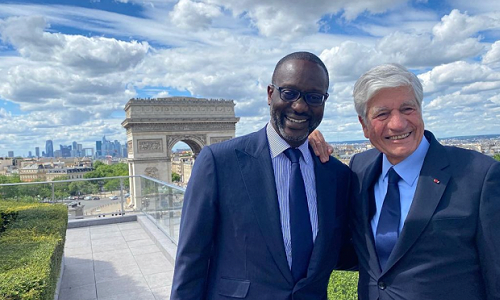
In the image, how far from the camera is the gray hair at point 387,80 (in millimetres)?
1440

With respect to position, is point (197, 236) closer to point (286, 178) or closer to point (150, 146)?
point (286, 178)

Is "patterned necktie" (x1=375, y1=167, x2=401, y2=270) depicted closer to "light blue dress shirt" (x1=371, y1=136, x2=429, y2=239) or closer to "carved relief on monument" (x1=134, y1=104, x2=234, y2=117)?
"light blue dress shirt" (x1=371, y1=136, x2=429, y2=239)

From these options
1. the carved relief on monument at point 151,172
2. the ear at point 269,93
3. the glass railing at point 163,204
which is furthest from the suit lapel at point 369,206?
the carved relief on monument at point 151,172

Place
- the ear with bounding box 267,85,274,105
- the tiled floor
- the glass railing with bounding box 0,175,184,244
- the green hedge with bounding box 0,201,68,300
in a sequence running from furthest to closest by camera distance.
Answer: the glass railing with bounding box 0,175,184,244 < the tiled floor < the green hedge with bounding box 0,201,68,300 < the ear with bounding box 267,85,274,105

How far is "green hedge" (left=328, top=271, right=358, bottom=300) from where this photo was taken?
2.34 m

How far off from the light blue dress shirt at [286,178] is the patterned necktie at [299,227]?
0.02 meters

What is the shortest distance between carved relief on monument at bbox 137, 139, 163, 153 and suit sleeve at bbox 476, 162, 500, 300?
82.8 feet

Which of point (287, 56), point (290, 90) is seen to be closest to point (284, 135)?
point (290, 90)

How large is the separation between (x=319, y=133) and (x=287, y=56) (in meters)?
0.44

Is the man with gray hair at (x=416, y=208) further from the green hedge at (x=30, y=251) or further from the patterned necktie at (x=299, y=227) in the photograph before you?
the green hedge at (x=30, y=251)

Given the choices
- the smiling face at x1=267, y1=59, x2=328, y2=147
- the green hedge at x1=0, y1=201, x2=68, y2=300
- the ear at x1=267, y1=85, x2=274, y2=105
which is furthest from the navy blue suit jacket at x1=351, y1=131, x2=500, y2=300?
the green hedge at x1=0, y1=201, x2=68, y2=300

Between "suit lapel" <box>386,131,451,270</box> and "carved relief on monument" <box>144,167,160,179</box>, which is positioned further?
"carved relief on monument" <box>144,167,160,179</box>

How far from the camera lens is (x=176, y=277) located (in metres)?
1.49

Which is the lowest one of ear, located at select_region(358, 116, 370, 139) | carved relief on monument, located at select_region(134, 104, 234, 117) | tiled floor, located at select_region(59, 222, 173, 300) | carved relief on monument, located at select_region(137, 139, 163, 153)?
tiled floor, located at select_region(59, 222, 173, 300)
